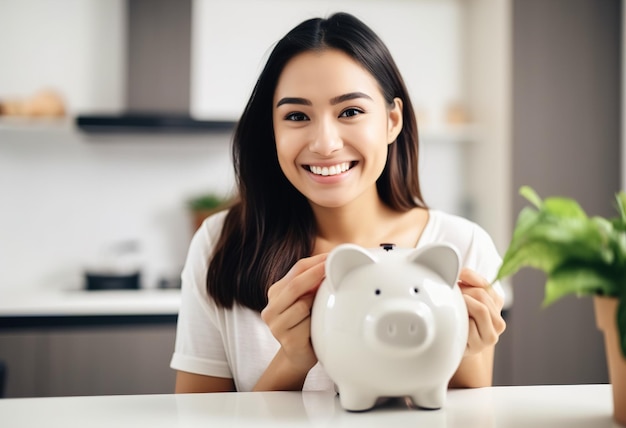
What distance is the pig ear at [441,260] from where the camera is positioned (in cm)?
68

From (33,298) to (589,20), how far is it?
2.78 m

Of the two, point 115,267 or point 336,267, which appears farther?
point 115,267

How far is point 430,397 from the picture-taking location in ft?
2.33

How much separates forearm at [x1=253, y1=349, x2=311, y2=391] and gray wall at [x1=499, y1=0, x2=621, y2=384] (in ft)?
6.91

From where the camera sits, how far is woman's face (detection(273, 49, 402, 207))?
105cm

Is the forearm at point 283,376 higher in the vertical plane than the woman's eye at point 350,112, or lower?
lower

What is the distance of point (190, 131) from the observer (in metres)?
2.82

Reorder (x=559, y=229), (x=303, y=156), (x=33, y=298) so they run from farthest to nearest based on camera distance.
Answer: (x=33, y=298), (x=303, y=156), (x=559, y=229)

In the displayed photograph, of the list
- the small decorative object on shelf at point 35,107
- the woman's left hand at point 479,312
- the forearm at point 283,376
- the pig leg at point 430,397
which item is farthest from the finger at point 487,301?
the small decorative object on shelf at point 35,107

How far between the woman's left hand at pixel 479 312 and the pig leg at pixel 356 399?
0.15 meters

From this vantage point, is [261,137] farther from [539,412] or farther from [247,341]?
[539,412]

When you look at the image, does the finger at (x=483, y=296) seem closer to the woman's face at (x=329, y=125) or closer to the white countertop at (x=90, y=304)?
the woman's face at (x=329, y=125)

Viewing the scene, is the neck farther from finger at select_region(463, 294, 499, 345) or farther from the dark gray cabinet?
the dark gray cabinet

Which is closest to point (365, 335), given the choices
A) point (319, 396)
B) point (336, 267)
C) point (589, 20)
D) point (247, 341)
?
point (336, 267)
